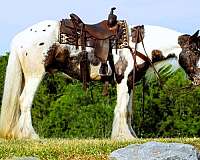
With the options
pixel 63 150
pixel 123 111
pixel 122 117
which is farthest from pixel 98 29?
pixel 63 150

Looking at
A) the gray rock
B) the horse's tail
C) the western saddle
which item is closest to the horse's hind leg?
the horse's tail

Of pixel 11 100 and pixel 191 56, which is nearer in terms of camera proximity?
pixel 11 100

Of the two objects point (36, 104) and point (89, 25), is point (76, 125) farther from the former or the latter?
point (89, 25)

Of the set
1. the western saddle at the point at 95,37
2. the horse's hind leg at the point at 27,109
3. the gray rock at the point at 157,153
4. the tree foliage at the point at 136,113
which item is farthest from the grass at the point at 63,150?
the tree foliage at the point at 136,113

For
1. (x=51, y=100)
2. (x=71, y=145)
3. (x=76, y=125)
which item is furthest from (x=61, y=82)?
(x=71, y=145)

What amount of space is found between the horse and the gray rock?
4.42 meters

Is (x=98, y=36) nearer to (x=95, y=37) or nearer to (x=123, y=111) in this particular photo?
(x=95, y=37)

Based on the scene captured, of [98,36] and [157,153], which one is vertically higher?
[98,36]

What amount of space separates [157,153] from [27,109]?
4.64 m

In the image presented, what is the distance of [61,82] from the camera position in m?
24.1

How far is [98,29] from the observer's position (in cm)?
1501

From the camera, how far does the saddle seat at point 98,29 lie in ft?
48.7

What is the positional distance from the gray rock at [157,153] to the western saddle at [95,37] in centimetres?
427

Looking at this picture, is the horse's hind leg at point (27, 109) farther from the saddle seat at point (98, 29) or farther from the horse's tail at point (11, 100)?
the saddle seat at point (98, 29)
